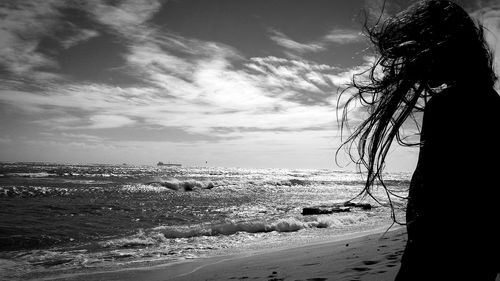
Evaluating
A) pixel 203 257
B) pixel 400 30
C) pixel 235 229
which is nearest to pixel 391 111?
pixel 400 30

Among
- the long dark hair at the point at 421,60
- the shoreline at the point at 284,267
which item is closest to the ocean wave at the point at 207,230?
the shoreline at the point at 284,267

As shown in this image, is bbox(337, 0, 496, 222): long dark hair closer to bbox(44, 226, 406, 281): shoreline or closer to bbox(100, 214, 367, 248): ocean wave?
bbox(44, 226, 406, 281): shoreline

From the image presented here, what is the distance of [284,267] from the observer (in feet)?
21.0

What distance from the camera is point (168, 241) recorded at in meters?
10.5

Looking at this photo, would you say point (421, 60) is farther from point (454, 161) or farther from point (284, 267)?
point (284, 267)

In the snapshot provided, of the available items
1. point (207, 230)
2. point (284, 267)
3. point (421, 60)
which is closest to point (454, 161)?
point (421, 60)

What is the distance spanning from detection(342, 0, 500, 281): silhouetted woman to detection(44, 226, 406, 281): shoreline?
398 centimetres

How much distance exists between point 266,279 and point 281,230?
7.42 m

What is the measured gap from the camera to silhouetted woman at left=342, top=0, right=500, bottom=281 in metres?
0.98

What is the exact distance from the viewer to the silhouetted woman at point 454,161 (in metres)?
0.98

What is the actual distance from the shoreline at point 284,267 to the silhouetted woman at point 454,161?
13.1 feet

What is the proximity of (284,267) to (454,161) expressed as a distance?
5.93 meters

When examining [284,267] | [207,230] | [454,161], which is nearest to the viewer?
[454,161]

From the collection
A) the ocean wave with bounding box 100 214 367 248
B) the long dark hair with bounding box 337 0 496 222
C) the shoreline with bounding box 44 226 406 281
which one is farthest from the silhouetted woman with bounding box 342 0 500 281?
the ocean wave with bounding box 100 214 367 248
